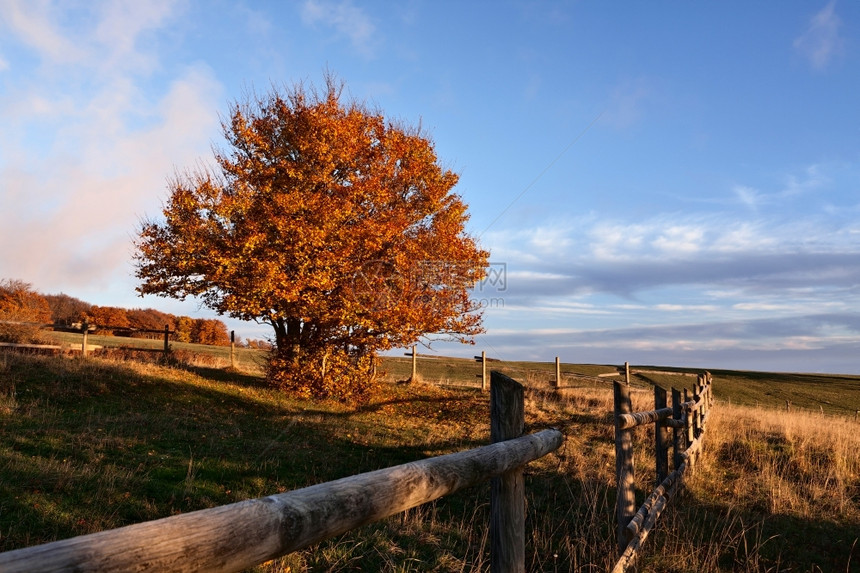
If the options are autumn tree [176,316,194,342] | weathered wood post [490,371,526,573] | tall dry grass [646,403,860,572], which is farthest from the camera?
autumn tree [176,316,194,342]

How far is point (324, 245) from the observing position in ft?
64.8

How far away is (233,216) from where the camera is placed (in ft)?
67.3

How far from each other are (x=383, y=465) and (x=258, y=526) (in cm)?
1163

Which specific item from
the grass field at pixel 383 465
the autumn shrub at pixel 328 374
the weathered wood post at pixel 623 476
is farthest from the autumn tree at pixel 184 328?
the weathered wood post at pixel 623 476

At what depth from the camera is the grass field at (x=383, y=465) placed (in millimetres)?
7289

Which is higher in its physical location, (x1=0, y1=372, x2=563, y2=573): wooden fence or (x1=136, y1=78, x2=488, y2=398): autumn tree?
(x1=136, y1=78, x2=488, y2=398): autumn tree

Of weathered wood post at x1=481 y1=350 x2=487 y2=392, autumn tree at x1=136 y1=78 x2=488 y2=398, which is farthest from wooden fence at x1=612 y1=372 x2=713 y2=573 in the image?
weathered wood post at x1=481 y1=350 x2=487 y2=392

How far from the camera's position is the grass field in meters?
7.29

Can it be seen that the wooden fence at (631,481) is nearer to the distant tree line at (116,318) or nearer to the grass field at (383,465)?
the grass field at (383,465)

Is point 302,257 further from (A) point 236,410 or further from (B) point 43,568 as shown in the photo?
(B) point 43,568

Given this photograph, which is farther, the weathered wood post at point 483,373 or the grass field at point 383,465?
the weathered wood post at point 483,373

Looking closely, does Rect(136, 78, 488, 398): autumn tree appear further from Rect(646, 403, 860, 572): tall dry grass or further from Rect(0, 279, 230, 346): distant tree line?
Rect(0, 279, 230, 346): distant tree line

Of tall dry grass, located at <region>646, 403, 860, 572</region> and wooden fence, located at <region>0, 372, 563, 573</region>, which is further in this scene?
tall dry grass, located at <region>646, 403, 860, 572</region>

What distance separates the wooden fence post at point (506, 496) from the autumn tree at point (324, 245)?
1566cm
